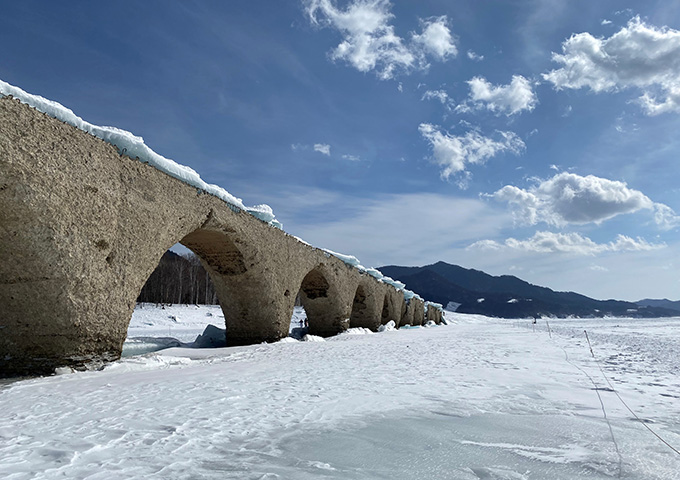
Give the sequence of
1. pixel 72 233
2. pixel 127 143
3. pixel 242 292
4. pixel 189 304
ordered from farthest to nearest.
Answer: pixel 189 304 < pixel 242 292 < pixel 127 143 < pixel 72 233

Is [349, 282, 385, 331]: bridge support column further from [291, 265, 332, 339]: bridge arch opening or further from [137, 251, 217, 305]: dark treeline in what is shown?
[137, 251, 217, 305]: dark treeline

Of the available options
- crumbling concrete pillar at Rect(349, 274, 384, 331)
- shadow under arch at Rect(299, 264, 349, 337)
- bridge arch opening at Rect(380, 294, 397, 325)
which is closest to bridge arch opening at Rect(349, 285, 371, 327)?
crumbling concrete pillar at Rect(349, 274, 384, 331)

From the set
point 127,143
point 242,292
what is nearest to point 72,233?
point 127,143

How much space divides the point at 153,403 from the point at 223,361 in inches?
123

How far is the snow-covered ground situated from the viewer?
77.3 inches

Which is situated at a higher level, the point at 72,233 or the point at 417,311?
the point at 72,233

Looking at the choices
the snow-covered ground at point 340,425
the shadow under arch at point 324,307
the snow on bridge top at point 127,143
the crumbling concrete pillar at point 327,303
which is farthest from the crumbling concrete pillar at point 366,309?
the snow-covered ground at point 340,425

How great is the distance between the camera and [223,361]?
6.24m

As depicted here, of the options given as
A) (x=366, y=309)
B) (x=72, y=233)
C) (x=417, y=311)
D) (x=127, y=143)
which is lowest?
(x=417, y=311)

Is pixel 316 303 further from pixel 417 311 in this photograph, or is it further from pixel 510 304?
pixel 510 304

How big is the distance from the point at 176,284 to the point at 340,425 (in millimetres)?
41145

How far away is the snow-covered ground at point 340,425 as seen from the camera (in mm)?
1963

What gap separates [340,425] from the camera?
8.78ft

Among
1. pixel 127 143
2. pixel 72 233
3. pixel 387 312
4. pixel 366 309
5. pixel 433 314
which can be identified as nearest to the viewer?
pixel 72 233
